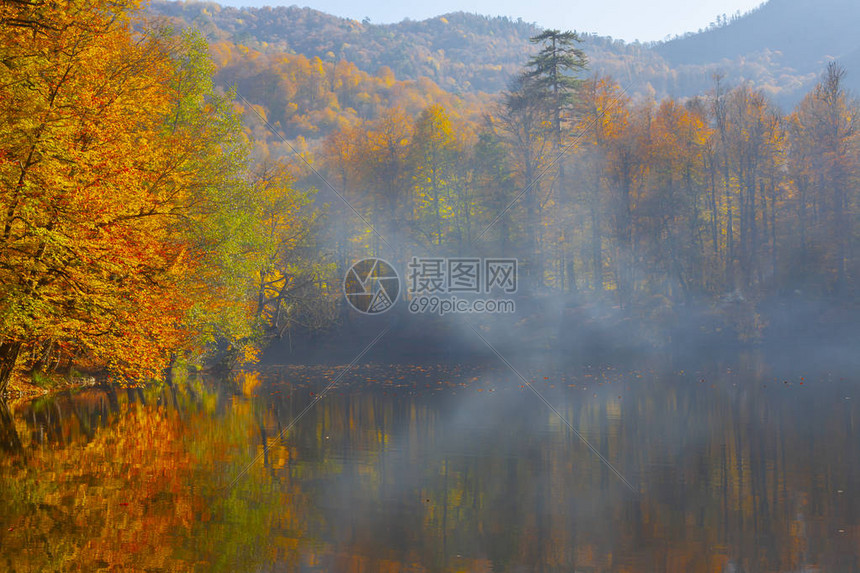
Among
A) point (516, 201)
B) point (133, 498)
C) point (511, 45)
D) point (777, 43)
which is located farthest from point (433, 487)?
point (511, 45)

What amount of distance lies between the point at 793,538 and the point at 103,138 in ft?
57.6

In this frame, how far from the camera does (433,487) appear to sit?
1284 cm

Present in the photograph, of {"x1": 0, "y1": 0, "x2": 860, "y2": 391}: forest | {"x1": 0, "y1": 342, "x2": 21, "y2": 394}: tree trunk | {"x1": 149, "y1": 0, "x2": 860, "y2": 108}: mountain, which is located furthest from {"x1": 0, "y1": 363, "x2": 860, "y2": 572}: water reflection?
{"x1": 149, "y1": 0, "x2": 860, "y2": 108}: mountain

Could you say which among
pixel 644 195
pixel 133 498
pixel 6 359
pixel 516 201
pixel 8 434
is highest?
pixel 516 201

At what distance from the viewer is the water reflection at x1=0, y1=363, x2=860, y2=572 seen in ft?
29.8

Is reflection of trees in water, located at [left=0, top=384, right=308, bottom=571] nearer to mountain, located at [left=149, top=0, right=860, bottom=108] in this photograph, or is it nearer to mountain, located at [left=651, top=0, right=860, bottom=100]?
mountain, located at [left=149, top=0, right=860, bottom=108]

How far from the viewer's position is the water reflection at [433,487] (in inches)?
358

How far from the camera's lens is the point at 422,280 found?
190 feet

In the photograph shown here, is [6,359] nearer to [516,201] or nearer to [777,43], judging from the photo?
[516,201]

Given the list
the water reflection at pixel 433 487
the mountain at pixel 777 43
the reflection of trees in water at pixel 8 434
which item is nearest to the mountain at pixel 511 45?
the mountain at pixel 777 43

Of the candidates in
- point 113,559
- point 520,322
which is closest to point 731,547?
point 113,559

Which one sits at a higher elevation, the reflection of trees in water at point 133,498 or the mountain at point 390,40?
the mountain at point 390,40

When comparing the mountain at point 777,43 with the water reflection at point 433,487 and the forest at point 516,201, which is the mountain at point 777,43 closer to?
the forest at point 516,201

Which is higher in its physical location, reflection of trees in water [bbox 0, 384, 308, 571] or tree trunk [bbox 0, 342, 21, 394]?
tree trunk [bbox 0, 342, 21, 394]
